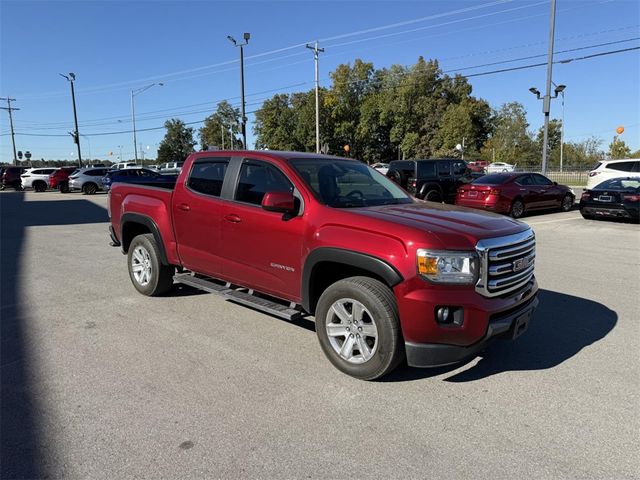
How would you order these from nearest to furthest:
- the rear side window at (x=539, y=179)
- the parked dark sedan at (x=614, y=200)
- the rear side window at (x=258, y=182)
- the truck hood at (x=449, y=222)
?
the truck hood at (x=449, y=222)
the rear side window at (x=258, y=182)
the parked dark sedan at (x=614, y=200)
the rear side window at (x=539, y=179)

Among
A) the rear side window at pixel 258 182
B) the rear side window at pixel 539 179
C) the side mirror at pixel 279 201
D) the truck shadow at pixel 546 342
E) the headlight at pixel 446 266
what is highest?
the rear side window at pixel 258 182

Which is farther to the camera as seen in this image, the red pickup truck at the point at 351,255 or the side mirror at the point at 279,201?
the side mirror at the point at 279,201

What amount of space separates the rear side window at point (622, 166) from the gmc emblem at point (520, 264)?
1746 centimetres

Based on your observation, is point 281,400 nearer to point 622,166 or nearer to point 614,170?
point 614,170

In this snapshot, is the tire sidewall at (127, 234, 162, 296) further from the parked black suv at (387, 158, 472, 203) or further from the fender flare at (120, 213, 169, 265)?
the parked black suv at (387, 158, 472, 203)

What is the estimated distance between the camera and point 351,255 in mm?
3676

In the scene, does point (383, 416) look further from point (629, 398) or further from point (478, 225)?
point (629, 398)

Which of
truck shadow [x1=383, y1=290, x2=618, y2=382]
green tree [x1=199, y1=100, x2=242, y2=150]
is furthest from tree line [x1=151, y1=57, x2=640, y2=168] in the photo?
truck shadow [x1=383, y1=290, x2=618, y2=382]

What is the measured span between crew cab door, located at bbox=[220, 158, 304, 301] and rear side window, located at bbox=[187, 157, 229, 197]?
0.23 meters

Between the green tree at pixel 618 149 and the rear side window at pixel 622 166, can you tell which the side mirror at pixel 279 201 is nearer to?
the rear side window at pixel 622 166

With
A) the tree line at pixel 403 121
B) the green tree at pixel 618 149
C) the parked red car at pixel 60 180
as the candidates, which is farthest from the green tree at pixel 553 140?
the parked red car at pixel 60 180

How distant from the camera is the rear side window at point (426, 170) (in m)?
17.6

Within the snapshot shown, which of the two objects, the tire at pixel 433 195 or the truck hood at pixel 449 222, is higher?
the truck hood at pixel 449 222

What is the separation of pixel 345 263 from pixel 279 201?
2.64ft
